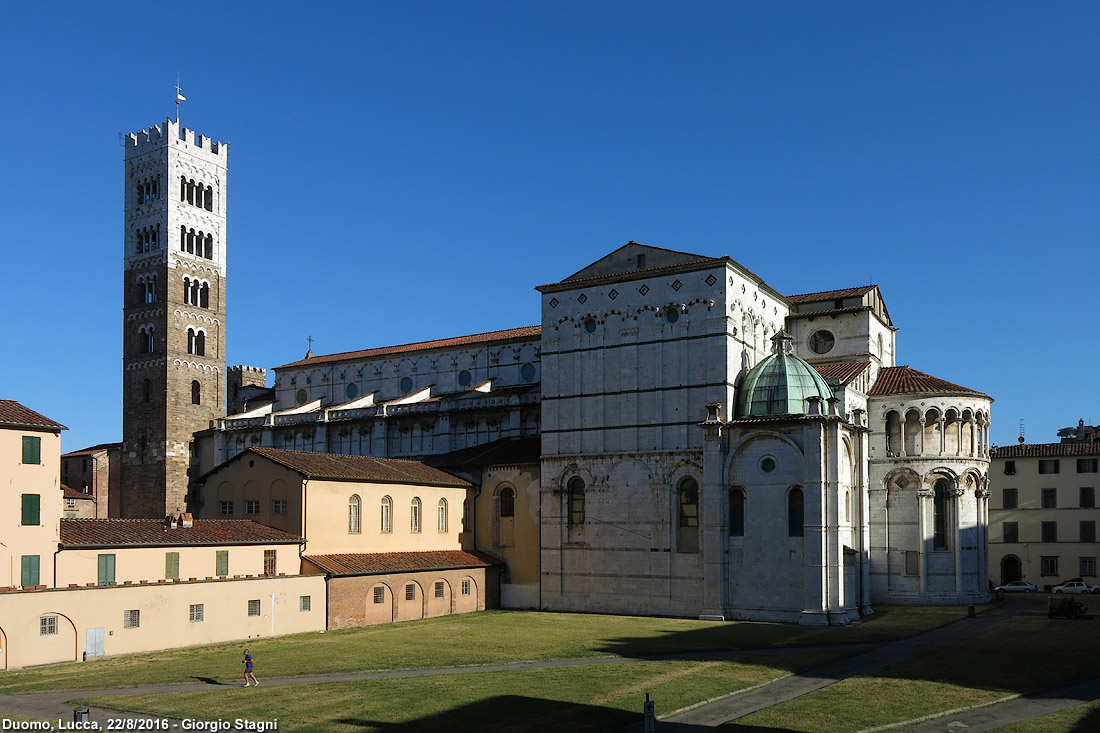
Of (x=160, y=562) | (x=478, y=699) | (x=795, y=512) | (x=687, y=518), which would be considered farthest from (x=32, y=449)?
(x=795, y=512)

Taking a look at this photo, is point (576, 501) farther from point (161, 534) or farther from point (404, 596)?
point (161, 534)

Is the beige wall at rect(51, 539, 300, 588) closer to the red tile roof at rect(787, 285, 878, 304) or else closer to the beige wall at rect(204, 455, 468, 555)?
the beige wall at rect(204, 455, 468, 555)

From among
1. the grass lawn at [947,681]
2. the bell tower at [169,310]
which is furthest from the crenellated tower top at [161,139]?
the grass lawn at [947,681]

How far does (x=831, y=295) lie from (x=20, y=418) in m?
44.3

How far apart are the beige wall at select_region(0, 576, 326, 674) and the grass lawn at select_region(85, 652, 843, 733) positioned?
9.35 m

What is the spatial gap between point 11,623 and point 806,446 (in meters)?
34.0

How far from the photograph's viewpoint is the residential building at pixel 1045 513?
2862 inches

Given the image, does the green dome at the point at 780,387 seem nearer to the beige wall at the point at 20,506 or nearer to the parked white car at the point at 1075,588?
the parked white car at the point at 1075,588

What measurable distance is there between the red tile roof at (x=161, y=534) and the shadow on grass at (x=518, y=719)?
698 inches

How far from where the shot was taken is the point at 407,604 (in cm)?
5088

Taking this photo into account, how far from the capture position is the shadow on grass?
25609mm

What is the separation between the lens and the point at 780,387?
5106 cm

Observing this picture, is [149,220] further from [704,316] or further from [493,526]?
[704,316]

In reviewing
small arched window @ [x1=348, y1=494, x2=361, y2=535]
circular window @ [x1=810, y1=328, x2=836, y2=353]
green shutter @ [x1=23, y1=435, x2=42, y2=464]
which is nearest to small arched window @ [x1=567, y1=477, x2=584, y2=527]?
small arched window @ [x1=348, y1=494, x2=361, y2=535]
